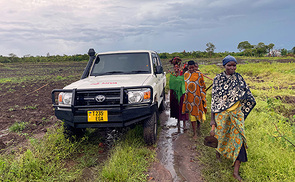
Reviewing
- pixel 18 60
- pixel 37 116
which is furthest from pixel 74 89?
pixel 18 60

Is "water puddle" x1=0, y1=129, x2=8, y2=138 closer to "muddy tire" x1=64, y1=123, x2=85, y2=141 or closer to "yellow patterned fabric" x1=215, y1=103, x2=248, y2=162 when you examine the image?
"muddy tire" x1=64, y1=123, x2=85, y2=141

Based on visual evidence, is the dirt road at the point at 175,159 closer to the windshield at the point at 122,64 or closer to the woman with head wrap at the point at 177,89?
the woman with head wrap at the point at 177,89

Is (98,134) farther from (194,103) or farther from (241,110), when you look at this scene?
(241,110)

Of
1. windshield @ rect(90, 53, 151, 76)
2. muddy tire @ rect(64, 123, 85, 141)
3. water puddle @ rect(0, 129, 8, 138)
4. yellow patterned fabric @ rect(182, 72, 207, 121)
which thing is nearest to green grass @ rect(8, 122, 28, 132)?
water puddle @ rect(0, 129, 8, 138)

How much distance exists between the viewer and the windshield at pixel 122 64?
4.97 meters

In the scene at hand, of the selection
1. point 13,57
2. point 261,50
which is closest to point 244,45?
point 261,50

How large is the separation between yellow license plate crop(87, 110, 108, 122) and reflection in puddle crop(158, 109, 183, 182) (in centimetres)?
131

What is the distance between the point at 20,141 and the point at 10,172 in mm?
2031

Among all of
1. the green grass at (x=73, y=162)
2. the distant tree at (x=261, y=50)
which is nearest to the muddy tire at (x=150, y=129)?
the green grass at (x=73, y=162)

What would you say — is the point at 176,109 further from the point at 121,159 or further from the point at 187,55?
the point at 187,55

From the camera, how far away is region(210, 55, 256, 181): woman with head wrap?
3.03 metres

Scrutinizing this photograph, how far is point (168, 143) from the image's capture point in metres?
4.51

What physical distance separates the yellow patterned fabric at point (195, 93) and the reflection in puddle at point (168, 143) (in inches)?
32.3

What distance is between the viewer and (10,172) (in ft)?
9.91
